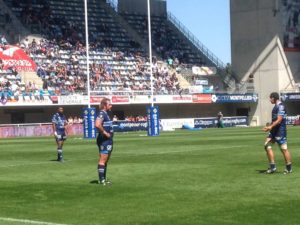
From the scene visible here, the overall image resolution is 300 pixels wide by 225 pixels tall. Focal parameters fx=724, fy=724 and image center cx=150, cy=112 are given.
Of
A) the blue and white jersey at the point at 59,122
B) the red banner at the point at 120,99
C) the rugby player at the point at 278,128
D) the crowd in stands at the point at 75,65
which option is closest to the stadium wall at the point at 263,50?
the crowd in stands at the point at 75,65

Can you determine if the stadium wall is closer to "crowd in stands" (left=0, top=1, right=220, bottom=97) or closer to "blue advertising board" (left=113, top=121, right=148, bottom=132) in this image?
"crowd in stands" (left=0, top=1, right=220, bottom=97)

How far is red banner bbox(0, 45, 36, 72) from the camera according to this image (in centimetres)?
5969

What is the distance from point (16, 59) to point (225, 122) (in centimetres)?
2236

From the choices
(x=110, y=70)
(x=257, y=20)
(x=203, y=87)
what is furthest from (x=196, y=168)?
(x=257, y=20)

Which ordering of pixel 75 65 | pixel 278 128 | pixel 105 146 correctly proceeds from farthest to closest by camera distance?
1. pixel 75 65
2. pixel 278 128
3. pixel 105 146

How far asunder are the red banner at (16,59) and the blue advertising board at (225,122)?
17025 mm

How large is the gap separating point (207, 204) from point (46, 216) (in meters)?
2.84

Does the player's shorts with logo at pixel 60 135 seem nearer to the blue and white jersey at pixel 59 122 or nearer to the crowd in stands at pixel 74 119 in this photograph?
the blue and white jersey at pixel 59 122

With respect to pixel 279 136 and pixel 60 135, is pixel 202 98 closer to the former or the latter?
pixel 60 135

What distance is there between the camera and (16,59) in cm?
6034

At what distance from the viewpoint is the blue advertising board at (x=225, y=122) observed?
227 feet

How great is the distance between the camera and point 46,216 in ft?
38.9

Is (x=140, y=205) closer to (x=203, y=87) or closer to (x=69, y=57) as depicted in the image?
(x=69, y=57)

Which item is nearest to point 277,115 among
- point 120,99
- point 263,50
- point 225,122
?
point 120,99
